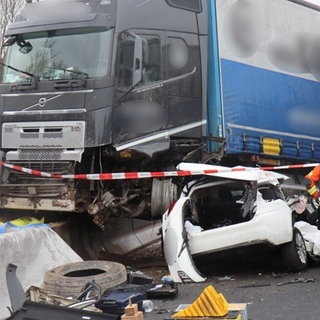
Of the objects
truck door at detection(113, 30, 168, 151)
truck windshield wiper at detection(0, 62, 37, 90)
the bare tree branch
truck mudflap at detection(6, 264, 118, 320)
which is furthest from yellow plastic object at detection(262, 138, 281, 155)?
the bare tree branch

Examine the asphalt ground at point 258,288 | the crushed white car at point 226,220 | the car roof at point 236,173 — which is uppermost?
the car roof at point 236,173

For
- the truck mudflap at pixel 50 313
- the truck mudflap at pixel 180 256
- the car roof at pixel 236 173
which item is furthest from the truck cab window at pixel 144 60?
the truck mudflap at pixel 50 313

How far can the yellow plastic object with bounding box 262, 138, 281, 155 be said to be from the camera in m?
9.97

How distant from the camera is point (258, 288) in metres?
6.38

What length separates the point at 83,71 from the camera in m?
8.08

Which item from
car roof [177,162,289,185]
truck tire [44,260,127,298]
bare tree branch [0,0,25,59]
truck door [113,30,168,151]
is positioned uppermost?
bare tree branch [0,0,25,59]

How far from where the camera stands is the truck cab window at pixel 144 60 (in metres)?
8.04

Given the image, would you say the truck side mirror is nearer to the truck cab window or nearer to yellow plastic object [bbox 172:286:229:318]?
the truck cab window

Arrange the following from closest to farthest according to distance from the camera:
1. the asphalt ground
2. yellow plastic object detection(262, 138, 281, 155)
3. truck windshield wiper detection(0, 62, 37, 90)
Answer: the asphalt ground
truck windshield wiper detection(0, 62, 37, 90)
yellow plastic object detection(262, 138, 281, 155)

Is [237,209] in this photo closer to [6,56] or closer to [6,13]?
[6,56]

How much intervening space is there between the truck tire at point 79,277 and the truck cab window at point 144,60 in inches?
109

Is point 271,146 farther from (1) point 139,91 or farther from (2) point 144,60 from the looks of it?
(2) point 144,60

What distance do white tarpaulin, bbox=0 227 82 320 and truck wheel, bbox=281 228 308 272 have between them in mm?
2555

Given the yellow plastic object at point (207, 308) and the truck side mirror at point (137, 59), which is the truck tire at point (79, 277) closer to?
the yellow plastic object at point (207, 308)
